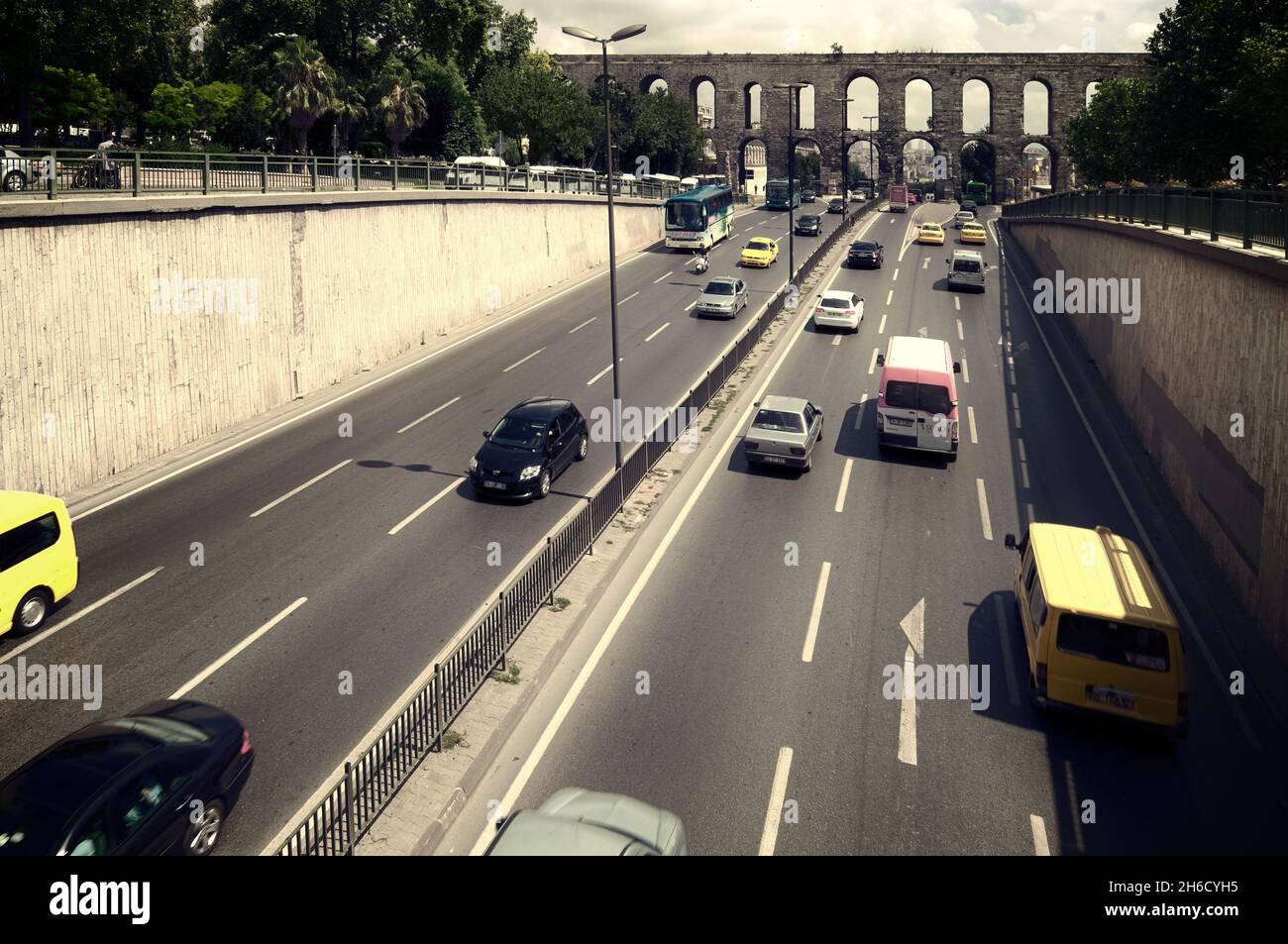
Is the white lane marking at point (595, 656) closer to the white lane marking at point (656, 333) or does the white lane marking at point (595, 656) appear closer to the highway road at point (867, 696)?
the highway road at point (867, 696)

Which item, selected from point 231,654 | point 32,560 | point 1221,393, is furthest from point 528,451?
point 1221,393

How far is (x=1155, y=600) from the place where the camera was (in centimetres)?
1223

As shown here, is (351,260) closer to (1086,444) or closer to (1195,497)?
(1086,444)

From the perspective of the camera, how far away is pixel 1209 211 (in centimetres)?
2000

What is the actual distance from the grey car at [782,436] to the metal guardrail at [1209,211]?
978cm

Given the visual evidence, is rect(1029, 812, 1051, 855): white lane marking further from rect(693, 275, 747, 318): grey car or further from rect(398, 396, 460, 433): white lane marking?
rect(693, 275, 747, 318): grey car

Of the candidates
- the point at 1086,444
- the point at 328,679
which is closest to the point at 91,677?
the point at 328,679

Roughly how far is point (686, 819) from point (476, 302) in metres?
33.4

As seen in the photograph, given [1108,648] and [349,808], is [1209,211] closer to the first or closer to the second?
[1108,648]

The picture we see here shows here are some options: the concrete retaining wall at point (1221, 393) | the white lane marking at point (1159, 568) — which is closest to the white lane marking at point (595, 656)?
the white lane marking at point (1159, 568)

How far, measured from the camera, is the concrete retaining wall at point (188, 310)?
1930 cm

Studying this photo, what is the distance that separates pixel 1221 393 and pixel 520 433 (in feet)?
48.7

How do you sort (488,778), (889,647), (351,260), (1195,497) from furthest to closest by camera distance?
(351,260) → (1195,497) → (889,647) → (488,778)
